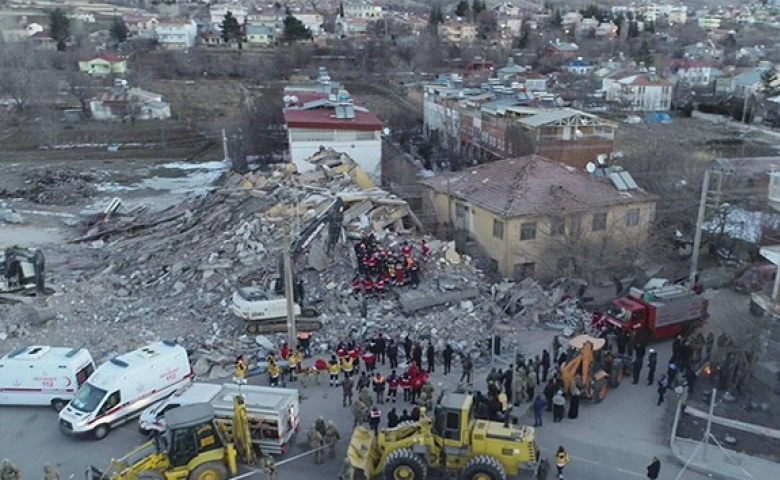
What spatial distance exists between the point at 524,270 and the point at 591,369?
8.88m

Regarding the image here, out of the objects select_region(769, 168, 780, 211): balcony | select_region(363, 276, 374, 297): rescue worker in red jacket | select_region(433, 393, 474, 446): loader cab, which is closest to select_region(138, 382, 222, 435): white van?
select_region(433, 393, 474, 446): loader cab

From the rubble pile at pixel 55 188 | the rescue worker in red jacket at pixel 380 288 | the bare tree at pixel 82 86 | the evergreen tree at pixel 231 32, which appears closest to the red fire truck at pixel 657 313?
the rescue worker in red jacket at pixel 380 288

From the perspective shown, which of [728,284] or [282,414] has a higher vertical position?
[282,414]

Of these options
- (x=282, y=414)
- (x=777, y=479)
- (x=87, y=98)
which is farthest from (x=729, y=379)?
(x=87, y=98)

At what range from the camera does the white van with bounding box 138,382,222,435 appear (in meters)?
13.6

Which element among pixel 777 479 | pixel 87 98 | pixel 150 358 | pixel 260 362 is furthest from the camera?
pixel 87 98

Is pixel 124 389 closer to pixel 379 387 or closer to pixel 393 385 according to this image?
pixel 379 387

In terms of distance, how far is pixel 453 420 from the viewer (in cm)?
1200

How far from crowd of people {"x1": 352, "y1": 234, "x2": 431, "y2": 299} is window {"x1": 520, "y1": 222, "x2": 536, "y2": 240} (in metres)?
4.30

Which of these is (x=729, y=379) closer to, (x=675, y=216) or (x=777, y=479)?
(x=777, y=479)

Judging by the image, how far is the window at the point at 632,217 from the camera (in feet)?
84.9

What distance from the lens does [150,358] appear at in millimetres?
14984

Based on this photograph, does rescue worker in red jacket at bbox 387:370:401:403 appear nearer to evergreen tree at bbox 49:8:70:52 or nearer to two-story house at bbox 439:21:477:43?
evergreen tree at bbox 49:8:70:52

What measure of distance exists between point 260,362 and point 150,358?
3.15 meters
